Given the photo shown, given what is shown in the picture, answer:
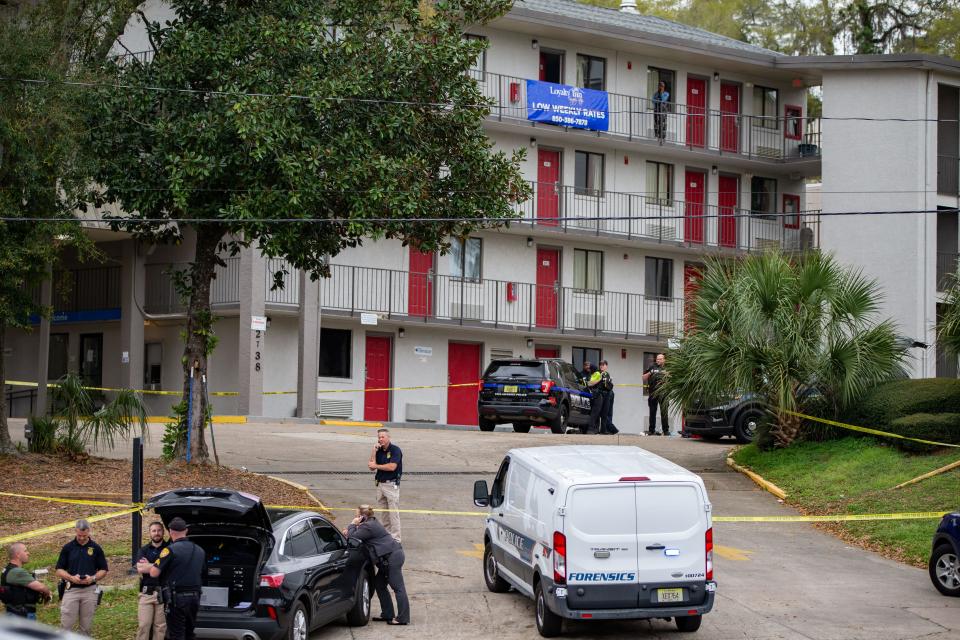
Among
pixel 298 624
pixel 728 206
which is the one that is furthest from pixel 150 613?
pixel 728 206

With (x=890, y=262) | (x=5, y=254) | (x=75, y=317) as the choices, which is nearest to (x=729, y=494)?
(x=5, y=254)

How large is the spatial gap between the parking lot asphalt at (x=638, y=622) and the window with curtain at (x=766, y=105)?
20616 millimetres

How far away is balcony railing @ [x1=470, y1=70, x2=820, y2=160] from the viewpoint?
41000 mm

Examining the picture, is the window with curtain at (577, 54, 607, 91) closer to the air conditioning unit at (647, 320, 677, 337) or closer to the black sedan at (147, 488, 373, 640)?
the air conditioning unit at (647, 320, 677, 337)

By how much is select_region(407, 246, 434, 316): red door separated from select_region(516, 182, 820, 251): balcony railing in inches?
139

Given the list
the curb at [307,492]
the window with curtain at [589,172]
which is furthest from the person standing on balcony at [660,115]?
the curb at [307,492]

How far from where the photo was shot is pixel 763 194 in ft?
152

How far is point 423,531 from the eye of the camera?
1909 cm

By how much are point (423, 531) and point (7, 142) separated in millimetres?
8433

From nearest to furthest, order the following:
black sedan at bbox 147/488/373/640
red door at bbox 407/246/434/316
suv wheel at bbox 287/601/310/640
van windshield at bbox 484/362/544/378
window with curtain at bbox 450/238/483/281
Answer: black sedan at bbox 147/488/373/640 → suv wheel at bbox 287/601/310/640 → van windshield at bbox 484/362/544/378 → red door at bbox 407/246/434/316 → window with curtain at bbox 450/238/483/281

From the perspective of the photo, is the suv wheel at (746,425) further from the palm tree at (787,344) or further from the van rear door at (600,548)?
the van rear door at (600,548)

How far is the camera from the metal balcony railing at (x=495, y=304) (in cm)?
3791

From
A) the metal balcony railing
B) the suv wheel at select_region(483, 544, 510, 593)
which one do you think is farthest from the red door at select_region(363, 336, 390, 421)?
the suv wheel at select_region(483, 544, 510, 593)

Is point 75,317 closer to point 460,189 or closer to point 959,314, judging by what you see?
point 460,189
